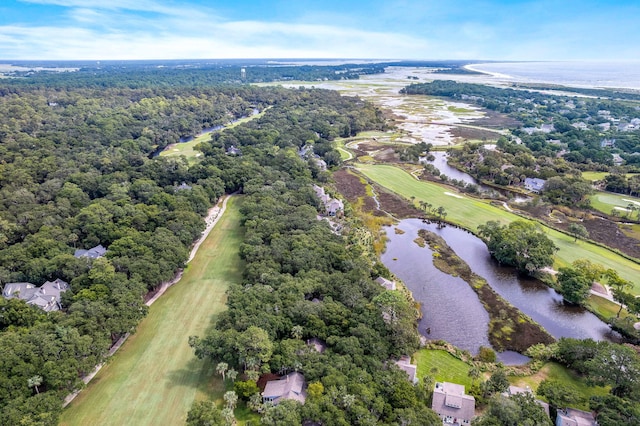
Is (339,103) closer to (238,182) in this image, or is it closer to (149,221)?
(238,182)

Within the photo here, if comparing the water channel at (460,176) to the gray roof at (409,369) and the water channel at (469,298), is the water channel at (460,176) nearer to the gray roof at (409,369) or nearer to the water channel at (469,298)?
the water channel at (469,298)

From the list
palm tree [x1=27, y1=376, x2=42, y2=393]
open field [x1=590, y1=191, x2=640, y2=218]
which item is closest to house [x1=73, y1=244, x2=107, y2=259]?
palm tree [x1=27, y1=376, x2=42, y2=393]

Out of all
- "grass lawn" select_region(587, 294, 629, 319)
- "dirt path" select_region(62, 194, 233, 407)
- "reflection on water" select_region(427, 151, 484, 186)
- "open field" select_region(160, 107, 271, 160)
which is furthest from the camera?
"open field" select_region(160, 107, 271, 160)

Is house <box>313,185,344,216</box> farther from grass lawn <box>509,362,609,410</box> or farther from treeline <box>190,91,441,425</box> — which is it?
grass lawn <box>509,362,609,410</box>

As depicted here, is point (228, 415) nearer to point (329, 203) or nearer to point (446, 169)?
point (329, 203)

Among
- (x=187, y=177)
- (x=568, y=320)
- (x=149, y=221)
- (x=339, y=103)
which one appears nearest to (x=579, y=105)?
(x=339, y=103)

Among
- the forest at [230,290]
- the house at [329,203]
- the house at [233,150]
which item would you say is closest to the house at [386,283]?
the forest at [230,290]
